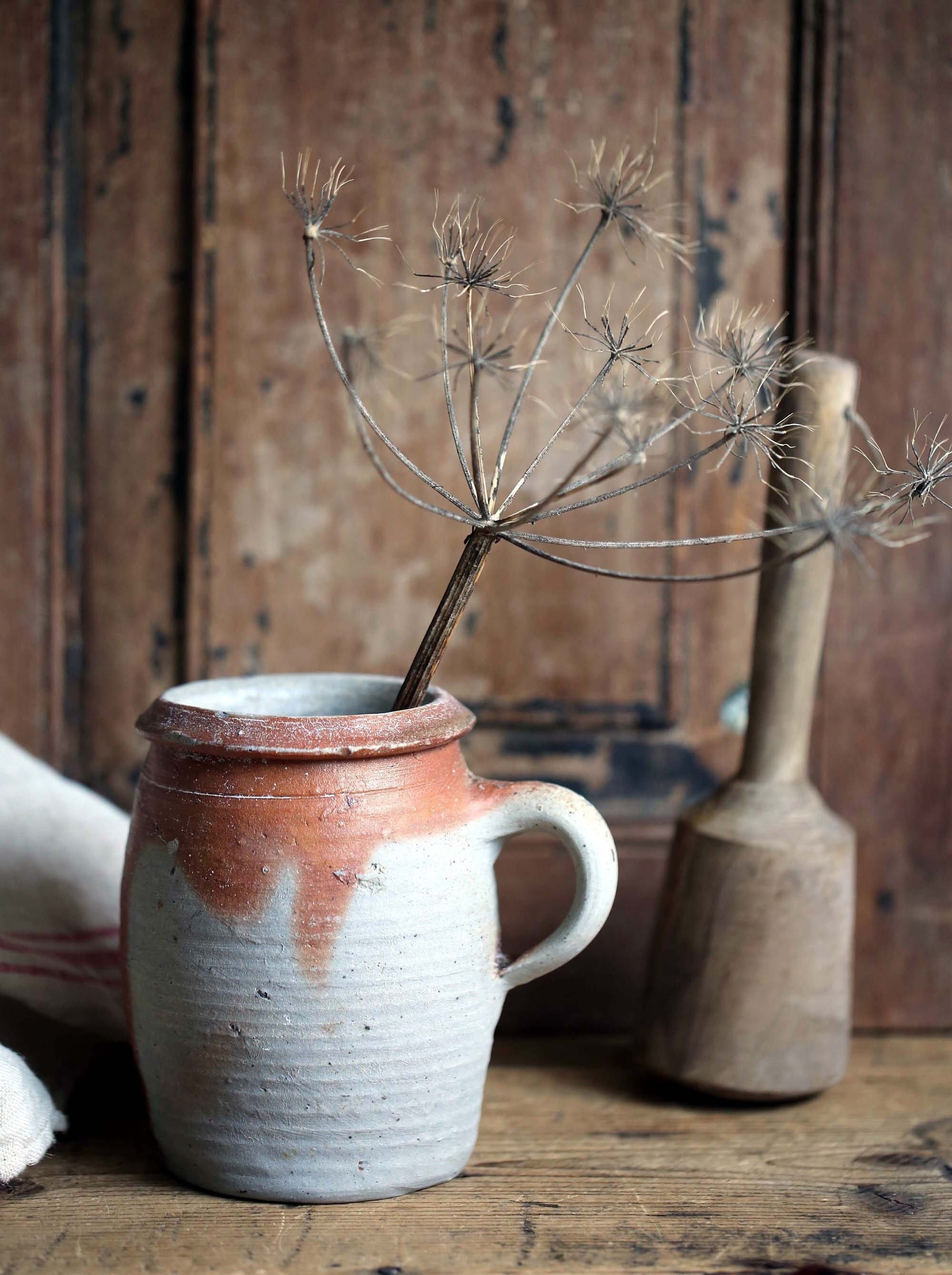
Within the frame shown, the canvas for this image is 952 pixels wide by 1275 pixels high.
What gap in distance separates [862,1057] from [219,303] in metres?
0.87

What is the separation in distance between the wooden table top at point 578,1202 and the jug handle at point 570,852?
15cm

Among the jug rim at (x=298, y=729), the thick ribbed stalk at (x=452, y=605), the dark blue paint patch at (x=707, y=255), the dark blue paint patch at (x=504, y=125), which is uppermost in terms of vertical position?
the dark blue paint patch at (x=504, y=125)

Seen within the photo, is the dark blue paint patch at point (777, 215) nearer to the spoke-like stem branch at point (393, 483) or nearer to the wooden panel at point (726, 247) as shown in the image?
the wooden panel at point (726, 247)

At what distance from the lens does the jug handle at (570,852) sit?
0.78m

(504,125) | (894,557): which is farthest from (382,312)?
(894,557)

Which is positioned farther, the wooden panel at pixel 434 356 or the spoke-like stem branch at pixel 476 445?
the wooden panel at pixel 434 356

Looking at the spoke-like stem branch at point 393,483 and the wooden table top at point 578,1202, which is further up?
the spoke-like stem branch at point 393,483

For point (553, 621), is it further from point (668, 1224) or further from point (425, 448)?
point (668, 1224)

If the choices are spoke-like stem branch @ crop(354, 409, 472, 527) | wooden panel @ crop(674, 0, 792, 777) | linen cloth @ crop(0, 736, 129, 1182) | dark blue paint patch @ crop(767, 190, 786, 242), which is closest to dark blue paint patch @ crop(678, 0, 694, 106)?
wooden panel @ crop(674, 0, 792, 777)

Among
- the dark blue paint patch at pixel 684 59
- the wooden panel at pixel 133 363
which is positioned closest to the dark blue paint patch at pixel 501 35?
the dark blue paint patch at pixel 684 59

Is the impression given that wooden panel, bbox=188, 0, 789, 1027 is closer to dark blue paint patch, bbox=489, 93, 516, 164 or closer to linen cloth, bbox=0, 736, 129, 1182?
dark blue paint patch, bbox=489, 93, 516, 164

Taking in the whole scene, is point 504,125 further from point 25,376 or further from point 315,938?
point 315,938

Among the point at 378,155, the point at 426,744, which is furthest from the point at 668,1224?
the point at 378,155

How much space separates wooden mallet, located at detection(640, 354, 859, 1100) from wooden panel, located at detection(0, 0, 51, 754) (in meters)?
0.60
